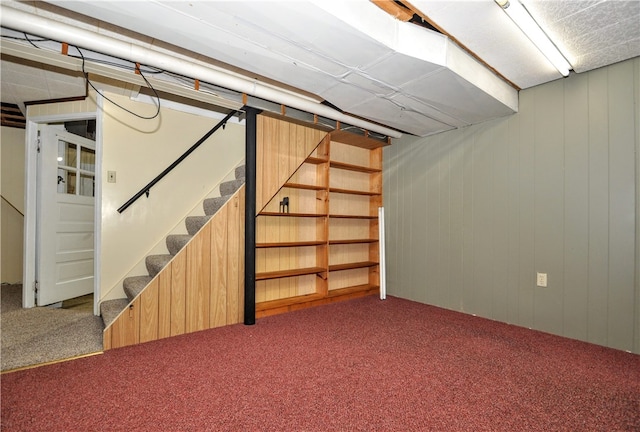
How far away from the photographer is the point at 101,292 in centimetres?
304

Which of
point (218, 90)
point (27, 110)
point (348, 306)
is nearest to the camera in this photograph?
point (218, 90)

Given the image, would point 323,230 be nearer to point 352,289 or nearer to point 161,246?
point 352,289

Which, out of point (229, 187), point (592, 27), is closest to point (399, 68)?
point (592, 27)

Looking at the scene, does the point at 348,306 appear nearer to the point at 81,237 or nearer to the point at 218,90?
the point at 218,90

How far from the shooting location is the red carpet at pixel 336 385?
1.53 meters

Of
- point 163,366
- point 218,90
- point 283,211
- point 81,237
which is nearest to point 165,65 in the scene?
point 218,90

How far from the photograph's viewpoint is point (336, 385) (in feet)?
6.09

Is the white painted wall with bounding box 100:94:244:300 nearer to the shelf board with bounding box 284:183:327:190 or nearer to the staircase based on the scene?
the staircase

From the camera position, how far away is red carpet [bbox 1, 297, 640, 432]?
153cm

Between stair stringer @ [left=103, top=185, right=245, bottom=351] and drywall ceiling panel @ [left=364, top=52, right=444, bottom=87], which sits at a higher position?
drywall ceiling panel @ [left=364, top=52, right=444, bottom=87]

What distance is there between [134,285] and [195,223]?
2.52ft

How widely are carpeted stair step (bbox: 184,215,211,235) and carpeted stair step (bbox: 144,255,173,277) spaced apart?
348mm

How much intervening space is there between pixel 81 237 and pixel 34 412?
111 inches

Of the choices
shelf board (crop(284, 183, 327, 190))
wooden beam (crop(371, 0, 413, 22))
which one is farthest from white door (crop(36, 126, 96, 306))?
wooden beam (crop(371, 0, 413, 22))
